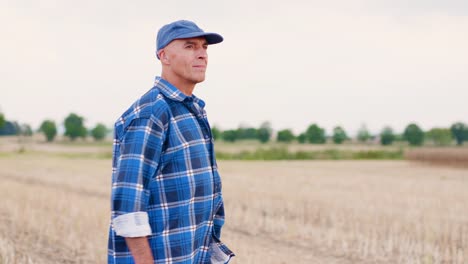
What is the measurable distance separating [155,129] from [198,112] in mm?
332

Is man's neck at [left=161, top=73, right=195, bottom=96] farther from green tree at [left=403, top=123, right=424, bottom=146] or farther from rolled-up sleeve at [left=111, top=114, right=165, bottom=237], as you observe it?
green tree at [left=403, top=123, right=424, bottom=146]

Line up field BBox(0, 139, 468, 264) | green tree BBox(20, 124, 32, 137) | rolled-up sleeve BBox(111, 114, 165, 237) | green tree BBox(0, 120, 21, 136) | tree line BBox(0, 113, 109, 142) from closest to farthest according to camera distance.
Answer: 1. rolled-up sleeve BBox(111, 114, 165, 237)
2. field BBox(0, 139, 468, 264)
3. green tree BBox(0, 120, 21, 136)
4. green tree BBox(20, 124, 32, 137)
5. tree line BBox(0, 113, 109, 142)

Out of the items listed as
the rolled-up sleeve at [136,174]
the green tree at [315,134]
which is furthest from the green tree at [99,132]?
the rolled-up sleeve at [136,174]

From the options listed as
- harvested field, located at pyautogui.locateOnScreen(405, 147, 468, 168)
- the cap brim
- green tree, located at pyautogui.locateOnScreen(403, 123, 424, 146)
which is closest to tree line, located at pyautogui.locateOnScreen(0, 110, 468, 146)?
green tree, located at pyautogui.locateOnScreen(403, 123, 424, 146)

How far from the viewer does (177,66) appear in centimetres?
268

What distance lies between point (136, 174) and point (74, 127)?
102860mm

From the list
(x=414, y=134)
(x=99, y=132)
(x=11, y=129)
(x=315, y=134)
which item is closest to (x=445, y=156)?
(x=414, y=134)

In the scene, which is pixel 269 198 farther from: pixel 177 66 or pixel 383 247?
pixel 177 66

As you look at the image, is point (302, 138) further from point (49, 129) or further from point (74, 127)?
point (49, 129)

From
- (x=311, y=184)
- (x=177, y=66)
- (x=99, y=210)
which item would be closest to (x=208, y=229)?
(x=177, y=66)

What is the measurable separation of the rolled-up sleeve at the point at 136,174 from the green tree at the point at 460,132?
70.3 meters

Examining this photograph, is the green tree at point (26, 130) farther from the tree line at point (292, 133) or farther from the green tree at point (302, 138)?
the green tree at point (302, 138)

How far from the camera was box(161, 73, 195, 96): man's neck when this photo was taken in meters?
2.70

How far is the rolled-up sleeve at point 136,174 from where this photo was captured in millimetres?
2402
